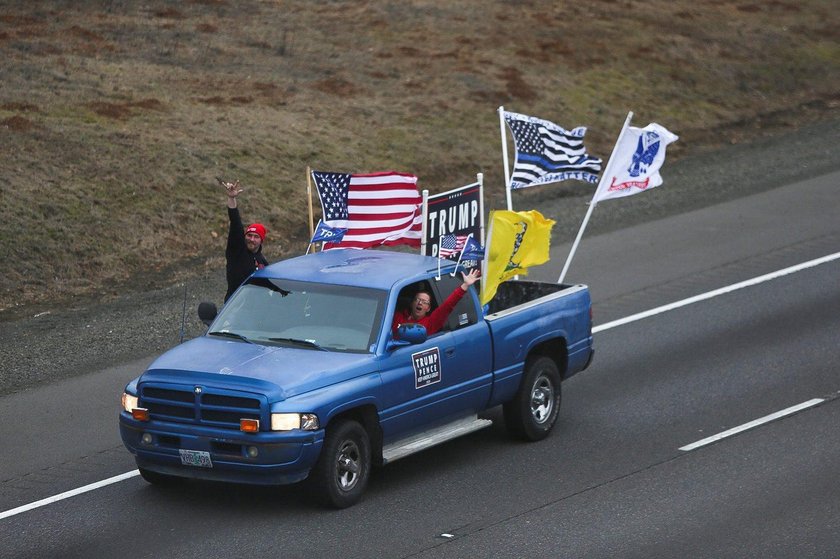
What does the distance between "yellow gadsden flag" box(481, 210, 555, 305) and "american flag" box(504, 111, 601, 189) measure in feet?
7.70

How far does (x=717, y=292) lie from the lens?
61.5 feet

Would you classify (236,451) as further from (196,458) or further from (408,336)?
(408,336)

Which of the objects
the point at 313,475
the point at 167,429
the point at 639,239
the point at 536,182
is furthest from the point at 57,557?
the point at 639,239

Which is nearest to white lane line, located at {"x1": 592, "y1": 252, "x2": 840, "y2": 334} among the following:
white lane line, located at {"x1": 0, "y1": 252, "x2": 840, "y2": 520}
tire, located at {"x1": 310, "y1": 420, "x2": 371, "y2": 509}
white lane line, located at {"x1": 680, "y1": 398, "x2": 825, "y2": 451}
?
white lane line, located at {"x1": 0, "y1": 252, "x2": 840, "y2": 520}

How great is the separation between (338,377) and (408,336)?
776mm

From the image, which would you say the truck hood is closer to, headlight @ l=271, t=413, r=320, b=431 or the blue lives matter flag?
headlight @ l=271, t=413, r=320, b=431

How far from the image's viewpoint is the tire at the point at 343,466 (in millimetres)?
10914

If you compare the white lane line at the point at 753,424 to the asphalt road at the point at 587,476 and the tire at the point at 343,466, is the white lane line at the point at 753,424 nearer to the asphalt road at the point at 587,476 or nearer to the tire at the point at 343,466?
the asphalt road at the point at 587,476

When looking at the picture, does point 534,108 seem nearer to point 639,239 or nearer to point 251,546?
point 639,239

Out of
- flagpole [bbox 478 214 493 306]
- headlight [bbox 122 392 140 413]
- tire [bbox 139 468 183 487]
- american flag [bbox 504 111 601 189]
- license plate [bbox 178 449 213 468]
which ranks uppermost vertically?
american flag [bbox 504 111 601 189]

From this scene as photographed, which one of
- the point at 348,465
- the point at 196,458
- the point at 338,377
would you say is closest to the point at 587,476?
→ the point at 348,465

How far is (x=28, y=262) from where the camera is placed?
19.2m

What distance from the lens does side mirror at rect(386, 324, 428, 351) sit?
1154 centimetres

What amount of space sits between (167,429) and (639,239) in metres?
12.0
